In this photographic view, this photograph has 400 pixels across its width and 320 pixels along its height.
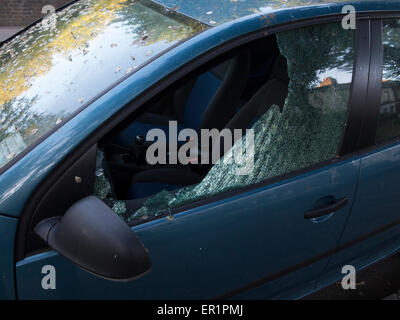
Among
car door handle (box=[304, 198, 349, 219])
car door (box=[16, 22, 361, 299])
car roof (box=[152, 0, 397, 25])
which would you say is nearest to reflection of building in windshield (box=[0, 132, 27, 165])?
car door (box=[16, 22, 361, 299])

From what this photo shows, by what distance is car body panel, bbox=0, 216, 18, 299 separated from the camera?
1.20 m

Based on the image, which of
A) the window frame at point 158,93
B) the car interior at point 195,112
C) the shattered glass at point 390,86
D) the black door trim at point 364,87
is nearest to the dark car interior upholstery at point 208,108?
the car interior at point 195,112

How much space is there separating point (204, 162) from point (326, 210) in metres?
0.73

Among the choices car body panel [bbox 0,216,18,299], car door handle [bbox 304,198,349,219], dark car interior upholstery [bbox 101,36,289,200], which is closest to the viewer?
car body panel [bbox 0,216,18,299]

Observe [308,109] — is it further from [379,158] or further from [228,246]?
[228,246]

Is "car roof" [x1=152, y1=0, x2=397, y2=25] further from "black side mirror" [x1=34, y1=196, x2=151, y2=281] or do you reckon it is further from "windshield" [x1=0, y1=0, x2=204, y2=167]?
"black side mirror" [x1=34, y1=196, x2=151, y2=281]

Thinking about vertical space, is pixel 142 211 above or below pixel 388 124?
below

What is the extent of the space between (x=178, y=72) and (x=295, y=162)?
2.06ft

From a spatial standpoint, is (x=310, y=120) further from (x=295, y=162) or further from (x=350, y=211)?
(x=350, y=211)

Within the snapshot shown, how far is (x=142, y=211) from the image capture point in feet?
4.65

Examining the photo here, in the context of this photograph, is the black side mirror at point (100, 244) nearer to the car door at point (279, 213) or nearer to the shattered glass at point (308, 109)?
the car door at point (279, 213)

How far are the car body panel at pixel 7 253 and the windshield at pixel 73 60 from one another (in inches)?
8.7

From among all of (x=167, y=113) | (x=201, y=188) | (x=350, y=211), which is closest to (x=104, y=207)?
(x=201, y=188)

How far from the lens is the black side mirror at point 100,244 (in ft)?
3.58
